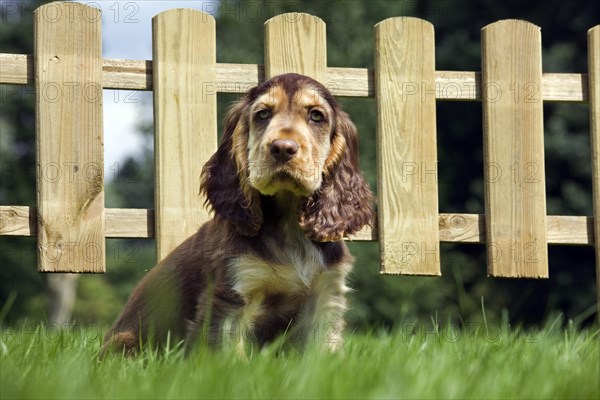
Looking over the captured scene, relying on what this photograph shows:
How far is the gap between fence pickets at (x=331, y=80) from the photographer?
20.6ft

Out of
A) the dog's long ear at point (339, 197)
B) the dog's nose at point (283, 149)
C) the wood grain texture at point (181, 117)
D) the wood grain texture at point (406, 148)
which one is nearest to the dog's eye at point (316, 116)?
the dog's long ear at point (339, 197)

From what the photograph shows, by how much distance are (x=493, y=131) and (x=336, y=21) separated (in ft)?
55.0

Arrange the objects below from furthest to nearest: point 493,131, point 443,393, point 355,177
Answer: point 493,131 < point 355,177 < point 443,393

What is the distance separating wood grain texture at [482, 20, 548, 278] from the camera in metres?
6.70

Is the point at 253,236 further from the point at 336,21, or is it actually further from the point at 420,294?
the point at 336,21

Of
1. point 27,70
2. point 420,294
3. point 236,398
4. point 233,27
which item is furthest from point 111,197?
point 236,398

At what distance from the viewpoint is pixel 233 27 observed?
2359 centimetres

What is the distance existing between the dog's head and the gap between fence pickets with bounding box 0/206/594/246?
3.41 feet

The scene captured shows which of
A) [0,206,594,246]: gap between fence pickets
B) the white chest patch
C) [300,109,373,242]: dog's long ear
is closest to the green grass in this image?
the white chest patch

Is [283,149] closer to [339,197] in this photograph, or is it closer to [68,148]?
[339,197]

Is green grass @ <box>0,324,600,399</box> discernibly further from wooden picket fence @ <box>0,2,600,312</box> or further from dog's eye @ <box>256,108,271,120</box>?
wooden picket fence @ <box>0,2,600,312</box>

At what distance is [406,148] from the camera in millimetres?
6578

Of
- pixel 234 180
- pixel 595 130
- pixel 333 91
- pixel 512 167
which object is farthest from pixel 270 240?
pixel 595 130

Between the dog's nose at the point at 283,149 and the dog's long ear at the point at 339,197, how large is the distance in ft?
1.46
